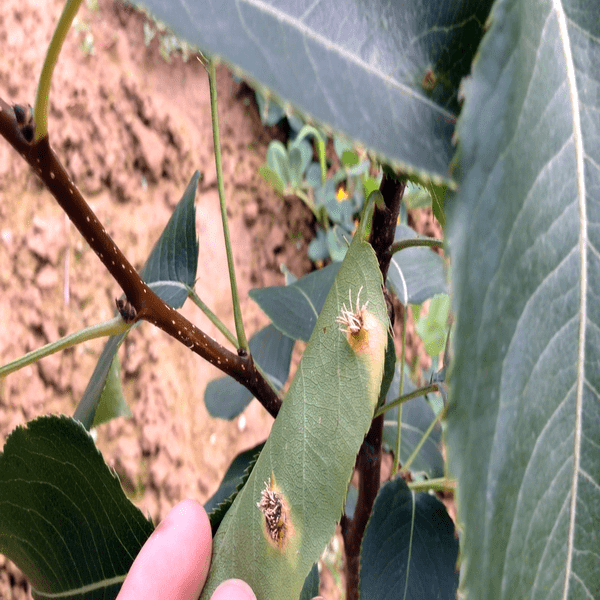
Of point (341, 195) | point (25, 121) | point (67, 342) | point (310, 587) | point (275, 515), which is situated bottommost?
point (310, 587)

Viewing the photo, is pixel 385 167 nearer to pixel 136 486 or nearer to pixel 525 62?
pixel 525 62

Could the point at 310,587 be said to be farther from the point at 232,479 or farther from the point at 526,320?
the point at 526,320

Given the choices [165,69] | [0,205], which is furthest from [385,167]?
[165,69]

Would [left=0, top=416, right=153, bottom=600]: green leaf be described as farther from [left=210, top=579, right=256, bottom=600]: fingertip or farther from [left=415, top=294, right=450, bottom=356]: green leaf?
[left=415, top=294, right=450, bottom=356]: green leaf

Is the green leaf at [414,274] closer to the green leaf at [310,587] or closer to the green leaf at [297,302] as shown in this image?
the green leaf at [297,302]

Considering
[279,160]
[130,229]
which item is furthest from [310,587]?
[279,160]
